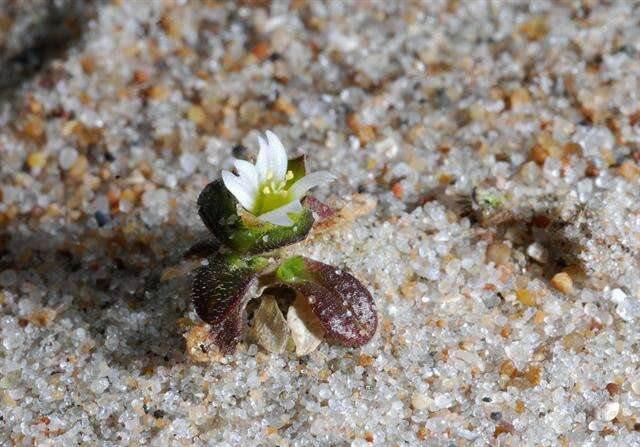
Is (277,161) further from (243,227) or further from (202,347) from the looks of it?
(202,347)

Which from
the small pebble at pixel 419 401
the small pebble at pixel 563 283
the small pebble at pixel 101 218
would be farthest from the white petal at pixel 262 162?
the small pebble at pixel 563 283

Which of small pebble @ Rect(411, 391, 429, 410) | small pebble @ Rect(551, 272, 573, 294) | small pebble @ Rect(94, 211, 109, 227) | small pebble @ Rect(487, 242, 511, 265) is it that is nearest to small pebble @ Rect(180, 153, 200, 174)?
small pebble @ Rect(94, 211, 109, 227)

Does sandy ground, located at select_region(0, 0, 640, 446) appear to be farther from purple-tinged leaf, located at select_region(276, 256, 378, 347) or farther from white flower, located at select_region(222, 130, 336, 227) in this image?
white flower, located at select_region(222, 130, 336, 227)

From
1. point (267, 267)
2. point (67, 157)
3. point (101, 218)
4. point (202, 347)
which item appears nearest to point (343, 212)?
point (267, 267)

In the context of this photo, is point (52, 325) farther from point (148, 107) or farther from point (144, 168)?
point (148, 107)

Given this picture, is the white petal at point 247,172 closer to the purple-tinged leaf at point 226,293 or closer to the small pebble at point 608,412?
the purple-tinged leaf at point 226,293

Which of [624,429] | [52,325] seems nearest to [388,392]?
[624,429]
